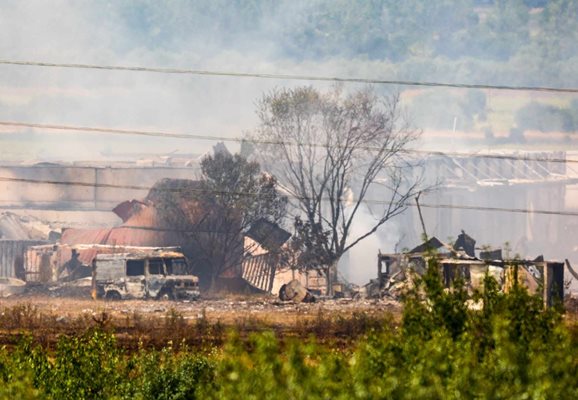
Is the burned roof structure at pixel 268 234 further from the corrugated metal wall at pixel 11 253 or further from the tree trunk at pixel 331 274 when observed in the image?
the corrugated metal wall at pixel 11 253

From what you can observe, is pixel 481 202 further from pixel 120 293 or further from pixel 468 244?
pixel 120 293

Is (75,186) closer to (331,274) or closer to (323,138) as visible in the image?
(323,138)

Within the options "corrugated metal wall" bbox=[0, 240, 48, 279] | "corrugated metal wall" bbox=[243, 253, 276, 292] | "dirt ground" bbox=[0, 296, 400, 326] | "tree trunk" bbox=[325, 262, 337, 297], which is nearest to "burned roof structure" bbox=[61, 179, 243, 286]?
"corrugated metal wall" bbox=[243, 253, 276, 292]

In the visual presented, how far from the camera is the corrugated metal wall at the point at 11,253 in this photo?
58.7 m

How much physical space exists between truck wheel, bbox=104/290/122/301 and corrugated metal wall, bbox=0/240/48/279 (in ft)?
36.8

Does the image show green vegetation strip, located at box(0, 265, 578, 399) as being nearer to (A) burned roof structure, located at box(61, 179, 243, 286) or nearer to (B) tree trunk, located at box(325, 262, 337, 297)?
(B) tree trunk, located at box(325, 262, 337, 297)

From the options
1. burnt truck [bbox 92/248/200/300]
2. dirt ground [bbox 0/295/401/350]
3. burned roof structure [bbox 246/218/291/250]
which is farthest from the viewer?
burned roof structure [bbox 246/218/291/250]

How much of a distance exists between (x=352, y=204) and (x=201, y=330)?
39157 mm

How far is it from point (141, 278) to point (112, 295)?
165 cm

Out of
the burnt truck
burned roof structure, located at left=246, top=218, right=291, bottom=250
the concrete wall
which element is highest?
the concrete wall

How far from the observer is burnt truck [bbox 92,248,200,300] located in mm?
46281

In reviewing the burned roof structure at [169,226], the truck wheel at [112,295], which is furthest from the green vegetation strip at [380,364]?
the burned roof structure at [169,226]

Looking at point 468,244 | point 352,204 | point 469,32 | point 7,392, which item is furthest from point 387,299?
point 469,32

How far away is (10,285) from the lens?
52094 mm
